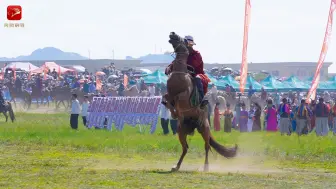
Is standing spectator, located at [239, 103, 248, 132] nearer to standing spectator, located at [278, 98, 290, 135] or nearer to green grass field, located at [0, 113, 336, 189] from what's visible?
standing spectator, located at [278, 98, 290, 135]

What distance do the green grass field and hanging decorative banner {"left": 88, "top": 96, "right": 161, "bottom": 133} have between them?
12.5 feet

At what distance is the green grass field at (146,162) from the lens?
14.1 m

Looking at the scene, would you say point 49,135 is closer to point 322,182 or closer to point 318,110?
point 318,110

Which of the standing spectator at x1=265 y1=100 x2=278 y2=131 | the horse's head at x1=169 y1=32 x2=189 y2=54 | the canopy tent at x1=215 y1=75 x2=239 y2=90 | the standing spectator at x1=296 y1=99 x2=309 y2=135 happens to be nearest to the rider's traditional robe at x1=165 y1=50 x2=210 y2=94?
the horse's head at x1=169 y1=32 x2=189 y2=54

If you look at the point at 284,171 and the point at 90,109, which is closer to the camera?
the point at 284,171

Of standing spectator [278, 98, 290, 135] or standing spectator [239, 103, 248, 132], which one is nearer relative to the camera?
standing spectator [278, 98, 290, 135]

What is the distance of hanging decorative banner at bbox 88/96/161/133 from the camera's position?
33.2 meters

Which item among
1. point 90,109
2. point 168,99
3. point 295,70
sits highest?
point 168,99

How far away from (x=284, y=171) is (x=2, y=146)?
1001cm

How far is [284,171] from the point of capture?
17.2m

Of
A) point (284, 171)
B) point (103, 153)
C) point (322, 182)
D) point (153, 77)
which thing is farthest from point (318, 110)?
point (153, 77)

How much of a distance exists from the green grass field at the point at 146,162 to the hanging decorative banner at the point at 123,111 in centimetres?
381

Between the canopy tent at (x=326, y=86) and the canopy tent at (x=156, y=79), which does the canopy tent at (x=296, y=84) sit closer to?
the canopy tent at (x=326, y=86)

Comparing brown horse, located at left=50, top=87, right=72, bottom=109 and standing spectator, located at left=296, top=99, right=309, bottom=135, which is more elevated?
standing spectator, located at left=296, top=99, right=309, bottom=135
